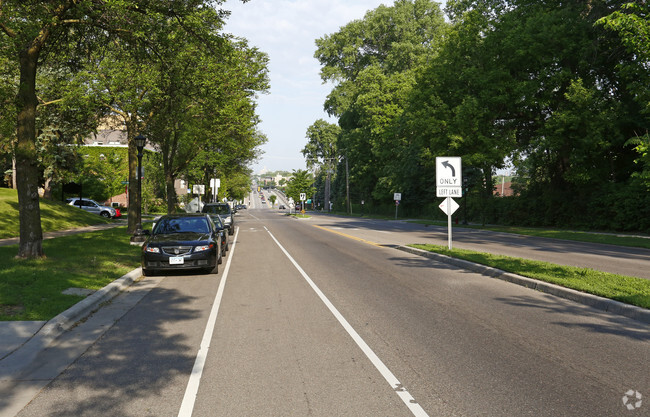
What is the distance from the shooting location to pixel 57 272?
10.9m

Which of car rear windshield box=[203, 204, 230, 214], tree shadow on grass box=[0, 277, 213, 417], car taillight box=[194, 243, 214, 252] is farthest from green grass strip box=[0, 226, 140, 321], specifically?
car rear windshield box=[203, 204, 230, 214]

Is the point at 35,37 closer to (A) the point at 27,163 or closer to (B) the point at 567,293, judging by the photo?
(A) the point at 27,163

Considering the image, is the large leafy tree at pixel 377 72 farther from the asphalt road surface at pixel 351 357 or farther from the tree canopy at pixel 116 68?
the asphalt road surface at pixel 351 357

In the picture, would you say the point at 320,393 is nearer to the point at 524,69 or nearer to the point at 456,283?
the point at 456,283

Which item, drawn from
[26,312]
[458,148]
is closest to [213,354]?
[26,312]

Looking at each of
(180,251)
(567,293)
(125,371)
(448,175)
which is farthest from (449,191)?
(125,371)

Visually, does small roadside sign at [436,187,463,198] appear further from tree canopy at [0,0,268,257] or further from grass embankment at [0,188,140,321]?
grass embankment at [0,188,140,321]

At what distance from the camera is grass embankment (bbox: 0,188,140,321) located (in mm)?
7660

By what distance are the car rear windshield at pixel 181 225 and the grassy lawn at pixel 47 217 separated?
12.0 meters

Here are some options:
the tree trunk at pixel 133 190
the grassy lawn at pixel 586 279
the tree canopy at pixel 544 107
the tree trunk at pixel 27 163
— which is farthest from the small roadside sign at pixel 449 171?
the tree trunk at pixel 133 190

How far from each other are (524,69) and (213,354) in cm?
3023

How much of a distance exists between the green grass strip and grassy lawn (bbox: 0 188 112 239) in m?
6.83

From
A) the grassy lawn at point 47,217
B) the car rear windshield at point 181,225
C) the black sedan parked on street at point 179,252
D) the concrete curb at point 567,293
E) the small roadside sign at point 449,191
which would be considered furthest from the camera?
the grassy lawn at point 47,217

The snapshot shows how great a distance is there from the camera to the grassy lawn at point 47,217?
2288cm
